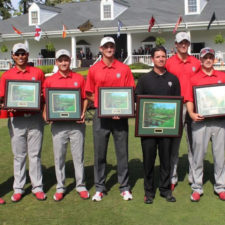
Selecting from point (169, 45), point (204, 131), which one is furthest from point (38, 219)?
point (169, 45)

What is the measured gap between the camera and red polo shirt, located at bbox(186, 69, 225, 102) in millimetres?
4480

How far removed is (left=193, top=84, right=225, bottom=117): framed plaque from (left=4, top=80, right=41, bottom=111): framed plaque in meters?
2.10

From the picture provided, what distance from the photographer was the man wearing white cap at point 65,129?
4.61 metres

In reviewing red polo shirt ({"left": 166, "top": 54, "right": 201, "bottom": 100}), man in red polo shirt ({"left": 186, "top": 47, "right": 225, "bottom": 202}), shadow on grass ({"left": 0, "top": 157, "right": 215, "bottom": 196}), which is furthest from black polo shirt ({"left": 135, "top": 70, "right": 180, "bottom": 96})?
shadow on grass ({"left": 0, "top": 157, "right": 215, "bottom": 196})

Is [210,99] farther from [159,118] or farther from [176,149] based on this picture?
[176,149]

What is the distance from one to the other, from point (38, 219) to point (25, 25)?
96.1 ft

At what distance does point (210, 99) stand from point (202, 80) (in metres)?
0.28

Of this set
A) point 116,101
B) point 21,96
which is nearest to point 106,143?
point 116,101

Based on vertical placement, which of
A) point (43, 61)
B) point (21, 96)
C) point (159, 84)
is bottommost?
point (21, 96)

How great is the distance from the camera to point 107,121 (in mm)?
4699

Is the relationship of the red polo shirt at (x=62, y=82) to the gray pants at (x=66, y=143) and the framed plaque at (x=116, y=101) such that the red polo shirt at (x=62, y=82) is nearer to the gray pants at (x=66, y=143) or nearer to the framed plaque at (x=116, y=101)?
the framed plaque at (x=116, y=101)

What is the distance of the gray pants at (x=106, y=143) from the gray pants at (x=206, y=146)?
3.13 feet

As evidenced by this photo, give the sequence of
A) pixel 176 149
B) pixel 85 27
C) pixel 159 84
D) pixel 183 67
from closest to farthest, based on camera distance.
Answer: pixel 159 84 → pixel 183 67 → pixel 176 149 → pixel 85 27

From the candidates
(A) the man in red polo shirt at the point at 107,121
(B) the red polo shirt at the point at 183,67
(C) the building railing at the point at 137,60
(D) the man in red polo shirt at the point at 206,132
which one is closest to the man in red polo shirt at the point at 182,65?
(B) the red polo shirt at the point at 183,67
